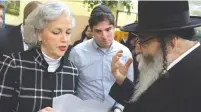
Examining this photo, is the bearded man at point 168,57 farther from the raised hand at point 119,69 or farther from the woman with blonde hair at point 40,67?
A: the woman with blonde hair at point 40,67

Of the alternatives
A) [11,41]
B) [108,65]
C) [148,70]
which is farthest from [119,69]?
[11,41]

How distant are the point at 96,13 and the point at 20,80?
1.00m

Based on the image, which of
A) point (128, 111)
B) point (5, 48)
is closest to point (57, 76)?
point (128, 111)

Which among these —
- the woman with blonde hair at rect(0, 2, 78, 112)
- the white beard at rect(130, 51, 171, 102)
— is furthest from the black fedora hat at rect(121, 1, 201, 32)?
the woman with blonde hair at rect(0, 2, 78, 112)

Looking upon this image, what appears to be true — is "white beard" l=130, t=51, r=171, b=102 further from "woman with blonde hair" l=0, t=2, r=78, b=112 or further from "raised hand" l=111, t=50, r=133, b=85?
"woman with blonde hair" l=0, t=2, r=78, b=112

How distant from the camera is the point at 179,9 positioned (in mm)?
1496

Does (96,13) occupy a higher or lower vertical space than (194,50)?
higher

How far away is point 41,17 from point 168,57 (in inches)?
30.2

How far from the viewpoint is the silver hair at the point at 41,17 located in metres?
1.84

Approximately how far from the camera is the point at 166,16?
150cm

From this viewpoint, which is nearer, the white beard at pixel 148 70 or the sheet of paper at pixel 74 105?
the white beard at pixel 148 70

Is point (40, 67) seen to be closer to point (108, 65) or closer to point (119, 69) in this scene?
→ point (119, 69)

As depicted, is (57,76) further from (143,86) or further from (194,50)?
(194,50)

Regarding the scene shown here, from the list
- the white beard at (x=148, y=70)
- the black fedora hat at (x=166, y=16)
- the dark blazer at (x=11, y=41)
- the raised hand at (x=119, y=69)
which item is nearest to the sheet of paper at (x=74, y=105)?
the raised hand at (x=119, y=69)
